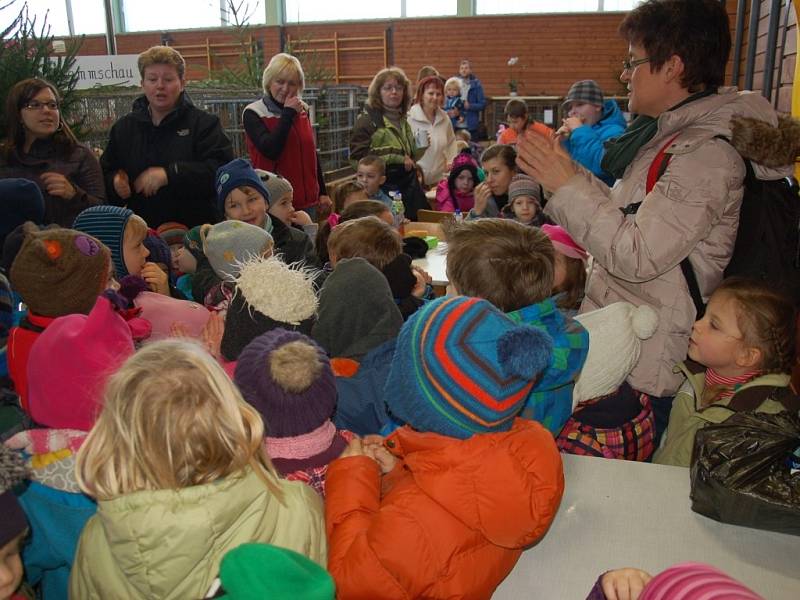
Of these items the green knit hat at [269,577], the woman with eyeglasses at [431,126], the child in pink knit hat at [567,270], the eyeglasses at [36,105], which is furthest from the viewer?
the woman with eyeglasses at [431,126]

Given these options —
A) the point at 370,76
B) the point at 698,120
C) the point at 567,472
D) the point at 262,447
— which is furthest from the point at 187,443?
the point at 370,76

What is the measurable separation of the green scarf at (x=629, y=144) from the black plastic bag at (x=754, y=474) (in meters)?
0.91

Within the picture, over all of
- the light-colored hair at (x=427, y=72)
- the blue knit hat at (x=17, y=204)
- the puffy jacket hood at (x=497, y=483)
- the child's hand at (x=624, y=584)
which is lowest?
the child's hand at (x=624, y=584)

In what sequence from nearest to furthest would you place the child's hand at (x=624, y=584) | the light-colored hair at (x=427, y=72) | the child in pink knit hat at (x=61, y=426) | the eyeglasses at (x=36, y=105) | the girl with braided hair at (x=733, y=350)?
the child's hand at (x=624, y=584)
the child in pink knit hat at (x=61, y=426)
the girl with braided hair at (x=733, y=350)
the eyeglasses at (x=36, y=105)
the light-colored hair at (x=427, y=72)

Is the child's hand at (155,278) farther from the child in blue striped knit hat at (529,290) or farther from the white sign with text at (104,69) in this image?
the white sign with text at (104,69)

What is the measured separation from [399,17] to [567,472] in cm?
1614

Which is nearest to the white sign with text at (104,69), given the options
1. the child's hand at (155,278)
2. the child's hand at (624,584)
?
the child's hand at (155,278)

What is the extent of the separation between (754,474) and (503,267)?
0.75 metres

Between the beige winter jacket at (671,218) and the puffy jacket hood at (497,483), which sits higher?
the beige winter jacket at (671,218)

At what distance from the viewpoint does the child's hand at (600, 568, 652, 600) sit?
969mm

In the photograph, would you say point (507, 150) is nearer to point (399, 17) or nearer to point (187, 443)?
point (187, 443)

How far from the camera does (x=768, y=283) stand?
177cm

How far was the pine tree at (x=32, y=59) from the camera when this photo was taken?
343 cm

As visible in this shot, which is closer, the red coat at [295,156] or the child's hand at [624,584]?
the child's hand at [624,584]
